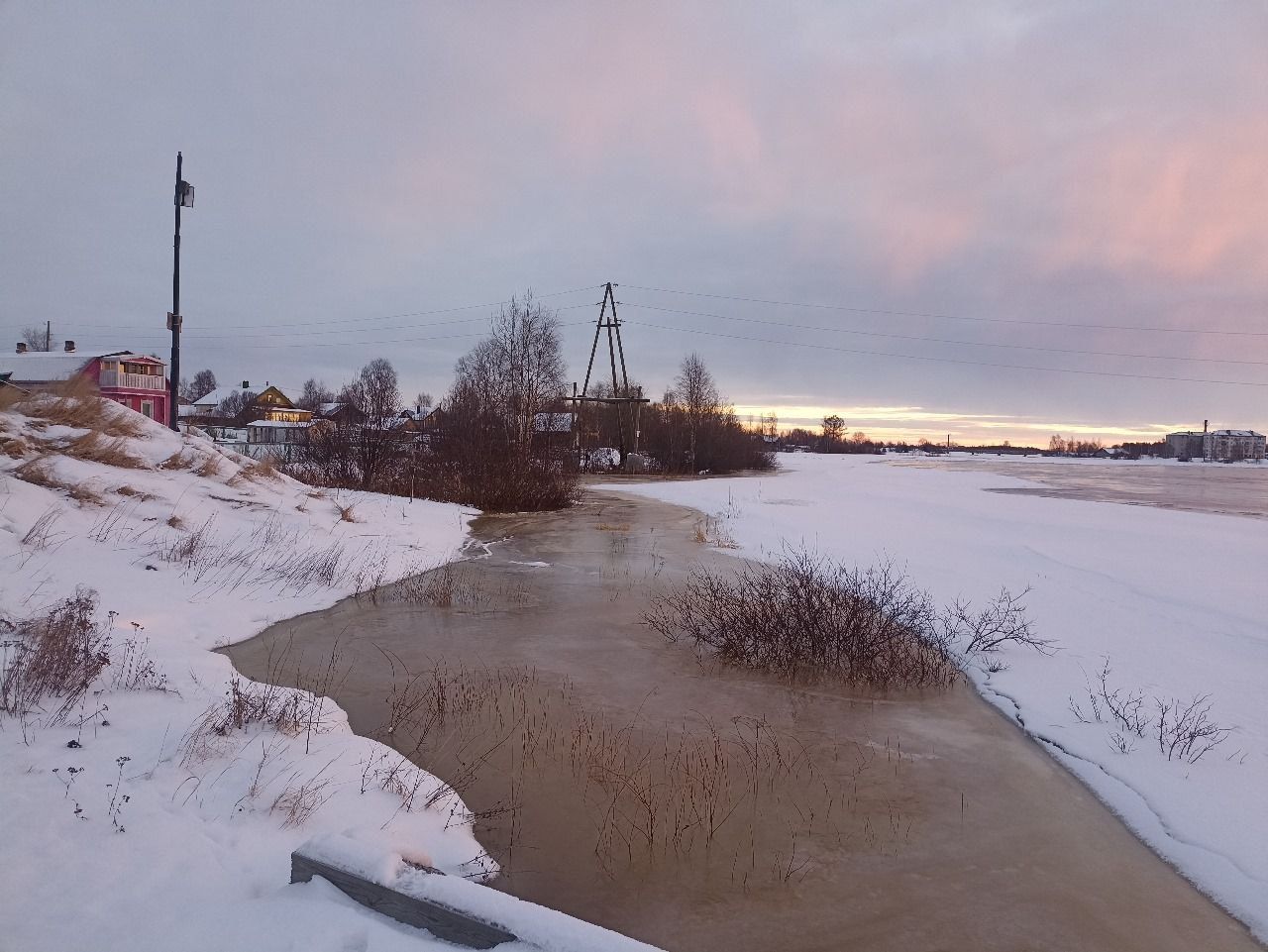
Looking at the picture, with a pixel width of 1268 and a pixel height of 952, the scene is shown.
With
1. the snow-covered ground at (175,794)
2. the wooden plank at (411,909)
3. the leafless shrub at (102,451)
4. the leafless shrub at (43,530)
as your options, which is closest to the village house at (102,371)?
the leafless shrub at (102,451)

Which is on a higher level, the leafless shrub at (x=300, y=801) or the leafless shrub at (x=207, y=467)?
the leafless shrub at (x=207, y=467)

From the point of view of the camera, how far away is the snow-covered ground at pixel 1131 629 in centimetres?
550

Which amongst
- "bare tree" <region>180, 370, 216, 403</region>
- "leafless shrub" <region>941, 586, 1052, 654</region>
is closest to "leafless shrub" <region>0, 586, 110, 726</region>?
"leafless shrub" <region>941, 586, 1052, 654</region>

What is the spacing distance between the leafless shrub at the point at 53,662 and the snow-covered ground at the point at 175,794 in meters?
0.11

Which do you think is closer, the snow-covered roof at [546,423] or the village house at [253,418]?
the snow-covered roof at [546,423]

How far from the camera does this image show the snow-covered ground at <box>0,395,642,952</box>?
3361 millimetres

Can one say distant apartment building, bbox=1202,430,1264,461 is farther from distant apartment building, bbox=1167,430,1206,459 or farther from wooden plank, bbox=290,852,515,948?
wooden plank, bbox=290,852,515,948

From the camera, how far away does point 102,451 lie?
14.6 metres

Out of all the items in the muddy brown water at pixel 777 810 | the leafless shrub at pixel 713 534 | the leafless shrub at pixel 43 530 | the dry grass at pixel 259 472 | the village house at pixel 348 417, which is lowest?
the muddy brown water at pixel 777 810

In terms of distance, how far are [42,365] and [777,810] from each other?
53.9m

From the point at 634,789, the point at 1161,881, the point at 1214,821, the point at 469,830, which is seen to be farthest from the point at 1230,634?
the point at 469,830

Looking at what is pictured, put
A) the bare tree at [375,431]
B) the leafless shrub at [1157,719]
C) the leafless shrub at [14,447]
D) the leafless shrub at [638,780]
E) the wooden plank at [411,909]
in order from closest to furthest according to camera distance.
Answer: the wooden plank at [411,909]
the leafless shrub at [638,780]
the leafless shrub at [1157,719]
the leafless shrub at [14,447]
the bare tree at [375,431]

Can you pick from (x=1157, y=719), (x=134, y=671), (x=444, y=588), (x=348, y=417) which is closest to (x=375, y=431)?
(x=348, y=417)

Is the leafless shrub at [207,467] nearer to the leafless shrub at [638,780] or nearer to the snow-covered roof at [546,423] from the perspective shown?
the leafless shrub at [638,780]
